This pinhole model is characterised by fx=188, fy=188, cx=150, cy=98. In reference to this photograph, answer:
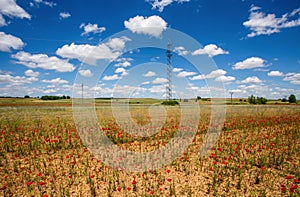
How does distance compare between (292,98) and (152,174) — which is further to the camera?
(292,98)

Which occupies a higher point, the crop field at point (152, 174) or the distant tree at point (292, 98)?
the distant tree at point (292, 98)

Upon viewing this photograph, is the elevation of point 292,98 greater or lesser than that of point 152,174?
greater

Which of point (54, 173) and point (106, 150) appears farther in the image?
point (106, 150)

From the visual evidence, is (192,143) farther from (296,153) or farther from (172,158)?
(296,153)

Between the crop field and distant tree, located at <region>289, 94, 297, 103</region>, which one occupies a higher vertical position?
distant tree, located at <region>289, 94, 297, 103</region>

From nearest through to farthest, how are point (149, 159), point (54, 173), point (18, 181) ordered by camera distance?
point (18, 181), point (54, 173), point (149, 159)

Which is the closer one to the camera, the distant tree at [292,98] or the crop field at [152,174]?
the crop field at [152,174]

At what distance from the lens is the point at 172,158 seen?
6.62 metres

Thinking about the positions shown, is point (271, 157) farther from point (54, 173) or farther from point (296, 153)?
point (54, 173)

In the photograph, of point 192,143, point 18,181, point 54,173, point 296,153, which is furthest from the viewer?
point 192,143

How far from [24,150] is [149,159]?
5069mm

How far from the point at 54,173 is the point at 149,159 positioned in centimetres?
293

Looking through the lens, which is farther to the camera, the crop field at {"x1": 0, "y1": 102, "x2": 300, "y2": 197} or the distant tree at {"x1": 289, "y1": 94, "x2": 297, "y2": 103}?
the distant tree at {"x1": 289, "y1": 94, "x2": 297, "y2": 103}

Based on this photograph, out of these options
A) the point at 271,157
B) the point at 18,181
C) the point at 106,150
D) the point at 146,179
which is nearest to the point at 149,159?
the point at 146,179
